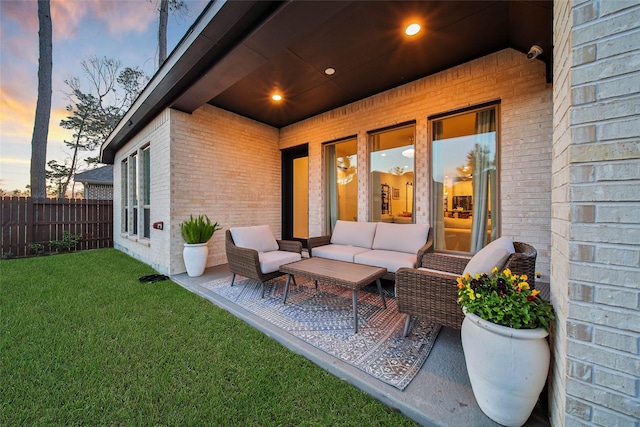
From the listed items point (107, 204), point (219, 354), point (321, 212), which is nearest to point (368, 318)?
point (219, 354)

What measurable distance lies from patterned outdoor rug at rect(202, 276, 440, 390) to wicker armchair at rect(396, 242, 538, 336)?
0.25m

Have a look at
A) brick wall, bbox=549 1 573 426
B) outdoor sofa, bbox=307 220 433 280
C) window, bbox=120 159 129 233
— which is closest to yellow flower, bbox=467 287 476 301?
brick wall, bbox=549 1 573 426

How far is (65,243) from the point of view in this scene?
6.92 meters

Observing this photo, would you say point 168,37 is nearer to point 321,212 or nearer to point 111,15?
point 111,15

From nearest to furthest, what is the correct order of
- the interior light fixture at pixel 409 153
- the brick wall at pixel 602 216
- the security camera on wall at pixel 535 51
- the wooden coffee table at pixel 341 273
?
the brick wall at pixel 602 216, the wooden coffee table at pixel 341 273, the security camera on wall at pixel 535 51, the interior light fixture at pixel 409 153

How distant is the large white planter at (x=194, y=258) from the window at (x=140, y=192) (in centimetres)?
185

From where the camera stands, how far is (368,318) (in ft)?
8.59

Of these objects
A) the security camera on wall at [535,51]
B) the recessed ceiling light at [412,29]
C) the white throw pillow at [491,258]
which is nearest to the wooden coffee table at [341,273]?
the white throw pillow at [491,258]

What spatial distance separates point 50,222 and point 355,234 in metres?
8.89

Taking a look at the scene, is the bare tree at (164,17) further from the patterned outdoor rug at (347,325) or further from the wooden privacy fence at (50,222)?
the patterned outdoor rug at (347,325)

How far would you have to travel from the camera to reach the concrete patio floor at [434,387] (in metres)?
1.40

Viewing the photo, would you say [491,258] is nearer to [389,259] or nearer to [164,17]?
[389,259]

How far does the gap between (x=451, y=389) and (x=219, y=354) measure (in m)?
1.81

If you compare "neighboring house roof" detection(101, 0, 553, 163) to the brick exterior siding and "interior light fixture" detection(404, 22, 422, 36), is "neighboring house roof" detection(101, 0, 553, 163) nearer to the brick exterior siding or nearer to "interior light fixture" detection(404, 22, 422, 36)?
"interior light fixture" detection(404, 22, 422, 36)
